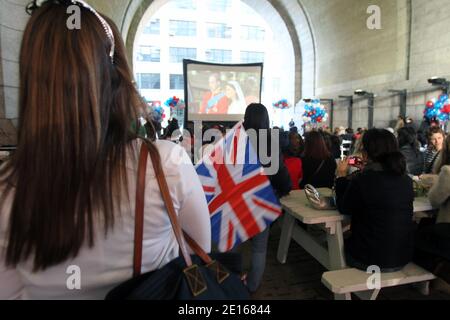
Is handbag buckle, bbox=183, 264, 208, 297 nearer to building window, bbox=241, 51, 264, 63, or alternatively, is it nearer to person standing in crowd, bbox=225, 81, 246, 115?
person standing in crowd, bbox=225, 81, 246, 115

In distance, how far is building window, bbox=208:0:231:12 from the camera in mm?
30172

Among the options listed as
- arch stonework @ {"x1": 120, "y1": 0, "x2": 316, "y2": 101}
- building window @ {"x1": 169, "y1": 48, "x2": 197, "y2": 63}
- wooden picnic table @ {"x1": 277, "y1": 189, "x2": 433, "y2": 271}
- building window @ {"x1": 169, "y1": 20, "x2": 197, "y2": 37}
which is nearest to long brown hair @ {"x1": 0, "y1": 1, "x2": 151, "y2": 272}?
wooden picnic table @ {"x1": 277, "y1": 189, "x2": 433, "y2": 271}

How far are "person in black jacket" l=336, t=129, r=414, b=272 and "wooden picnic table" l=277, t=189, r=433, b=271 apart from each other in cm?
13

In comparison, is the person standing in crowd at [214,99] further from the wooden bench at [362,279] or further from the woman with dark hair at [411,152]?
the wooden bench at [362,279]

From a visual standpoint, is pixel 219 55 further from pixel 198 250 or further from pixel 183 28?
pixel 198 250

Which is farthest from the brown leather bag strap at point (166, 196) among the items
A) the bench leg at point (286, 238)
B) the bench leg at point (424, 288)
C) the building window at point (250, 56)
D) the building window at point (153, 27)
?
the building window at point (250, 56)

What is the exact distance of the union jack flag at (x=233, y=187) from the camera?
215 cm

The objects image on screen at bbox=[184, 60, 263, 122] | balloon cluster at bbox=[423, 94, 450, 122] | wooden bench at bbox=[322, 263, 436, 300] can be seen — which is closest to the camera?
wooden bench at bbox=[322, 263, 436, 300]

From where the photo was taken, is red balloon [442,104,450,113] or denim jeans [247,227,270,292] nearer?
denim jeans [247,227,270,292]

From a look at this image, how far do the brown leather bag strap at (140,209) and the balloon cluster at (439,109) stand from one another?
8477 millimetres

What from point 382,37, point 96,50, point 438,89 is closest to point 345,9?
point 382,37

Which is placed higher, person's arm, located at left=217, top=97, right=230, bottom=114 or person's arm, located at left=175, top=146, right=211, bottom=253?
person's arm, located at left=217, top=97, right=230, bottom=114

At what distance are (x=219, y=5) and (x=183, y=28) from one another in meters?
4.48

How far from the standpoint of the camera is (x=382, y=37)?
34.4 feet
